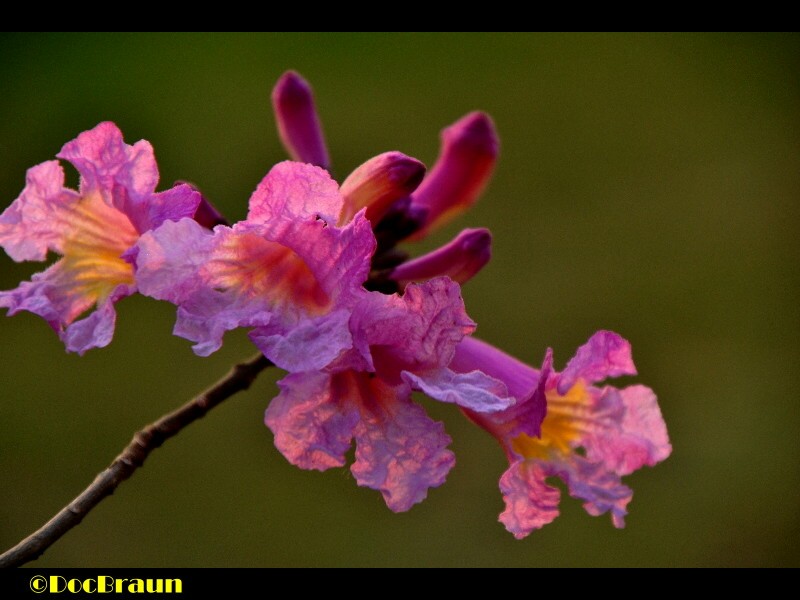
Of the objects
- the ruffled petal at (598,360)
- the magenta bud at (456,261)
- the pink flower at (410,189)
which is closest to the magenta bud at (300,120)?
the pink flower at (410,189)

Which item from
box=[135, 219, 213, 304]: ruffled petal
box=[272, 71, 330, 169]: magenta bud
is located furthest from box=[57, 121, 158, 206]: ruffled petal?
Answer: box=[272, 71, 330, 169]: magenta bud

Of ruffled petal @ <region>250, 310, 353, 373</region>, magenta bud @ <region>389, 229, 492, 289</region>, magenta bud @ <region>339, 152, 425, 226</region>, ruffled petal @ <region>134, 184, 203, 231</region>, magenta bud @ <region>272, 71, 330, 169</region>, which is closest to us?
ruffled petal @ <region>250, 310, 353, 373</region>

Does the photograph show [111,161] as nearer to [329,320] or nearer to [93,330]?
[93,330]

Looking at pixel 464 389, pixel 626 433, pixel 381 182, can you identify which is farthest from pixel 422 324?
pixel 626 433

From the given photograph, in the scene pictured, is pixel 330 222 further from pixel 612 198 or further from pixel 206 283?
pixel 612 198

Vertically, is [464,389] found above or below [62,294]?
below

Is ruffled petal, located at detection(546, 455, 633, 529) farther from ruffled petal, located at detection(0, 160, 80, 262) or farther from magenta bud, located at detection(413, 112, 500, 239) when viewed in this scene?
ruffled petal, located at detection(0, 160, 80, 262)
